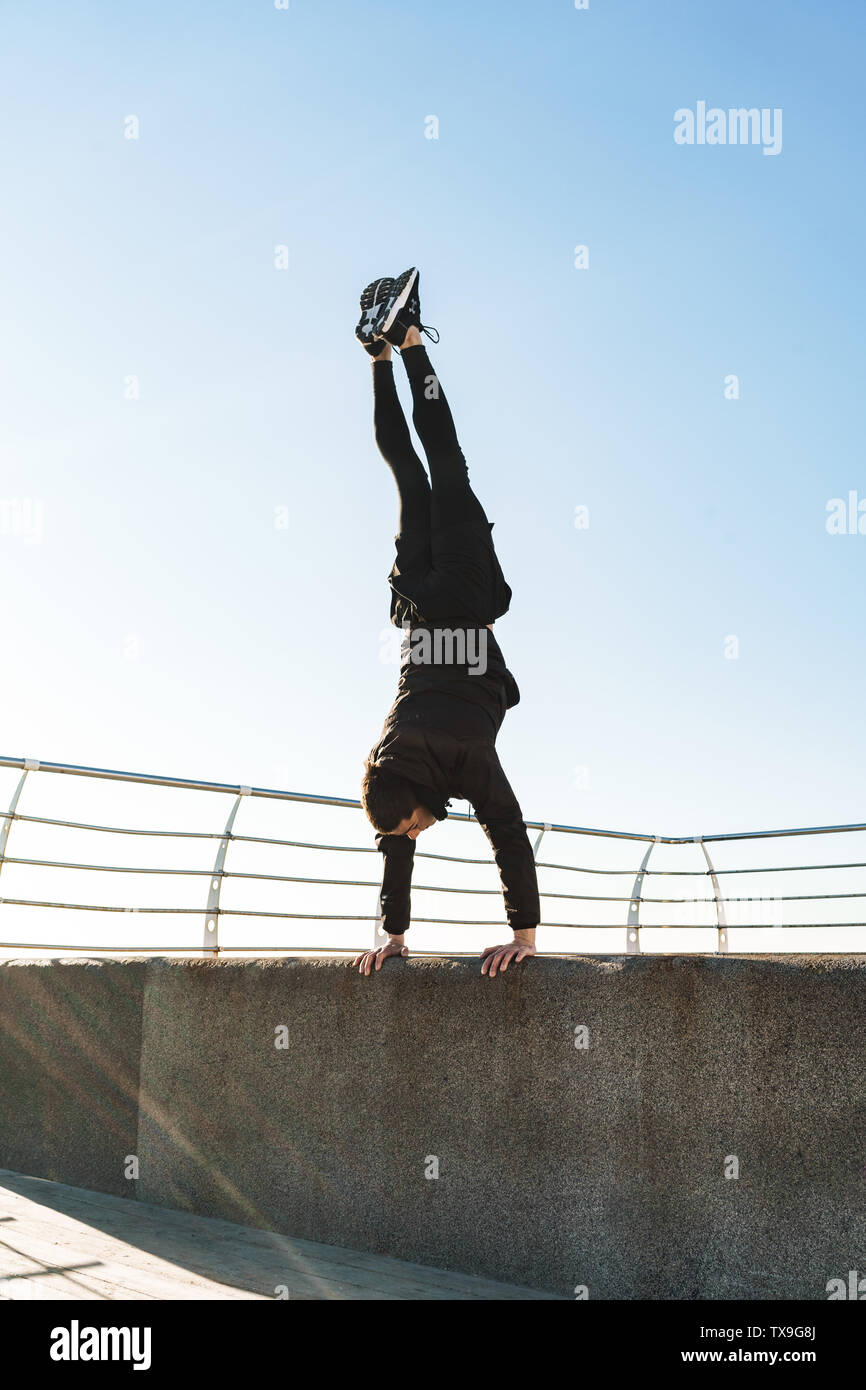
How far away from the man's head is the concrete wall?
Result: 0.37 metres

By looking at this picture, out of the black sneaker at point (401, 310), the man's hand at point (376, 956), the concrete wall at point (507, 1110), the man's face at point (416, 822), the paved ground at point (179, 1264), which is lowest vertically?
the paved ground at point (179, 1264)

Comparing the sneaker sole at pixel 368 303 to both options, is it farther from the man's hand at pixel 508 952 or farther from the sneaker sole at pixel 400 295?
the man's hand at pixel 508 952

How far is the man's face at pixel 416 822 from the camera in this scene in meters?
3.01

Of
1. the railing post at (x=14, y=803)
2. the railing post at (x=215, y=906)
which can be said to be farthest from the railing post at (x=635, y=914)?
the railing post at (x=14, y=803)

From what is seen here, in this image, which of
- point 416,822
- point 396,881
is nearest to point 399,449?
point 416,822

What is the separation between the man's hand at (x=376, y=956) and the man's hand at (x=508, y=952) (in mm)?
308

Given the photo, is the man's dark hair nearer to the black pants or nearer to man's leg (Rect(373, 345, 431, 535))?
the black pants

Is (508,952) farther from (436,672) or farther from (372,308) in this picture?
(372,308)

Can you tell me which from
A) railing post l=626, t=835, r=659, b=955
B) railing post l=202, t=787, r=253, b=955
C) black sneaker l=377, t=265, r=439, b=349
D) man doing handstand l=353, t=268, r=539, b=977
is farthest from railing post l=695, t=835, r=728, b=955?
black sneaker l=377, t=265, r=439, b=349

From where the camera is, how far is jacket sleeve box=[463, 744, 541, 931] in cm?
290

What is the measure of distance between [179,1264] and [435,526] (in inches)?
77.7

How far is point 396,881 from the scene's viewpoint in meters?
3.11
